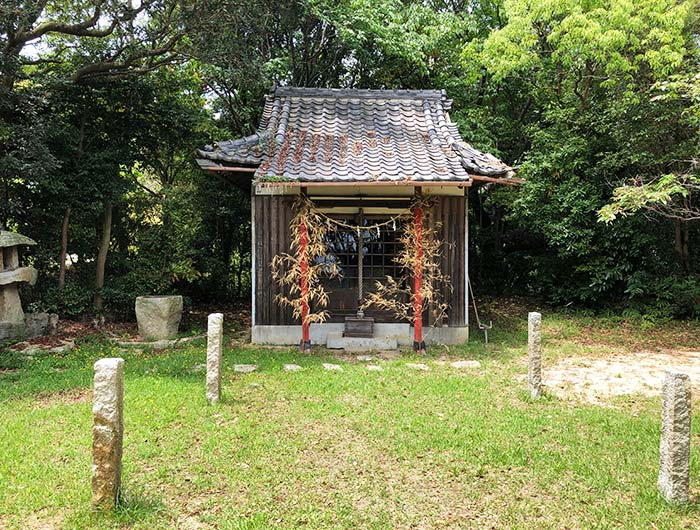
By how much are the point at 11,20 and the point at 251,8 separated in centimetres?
385

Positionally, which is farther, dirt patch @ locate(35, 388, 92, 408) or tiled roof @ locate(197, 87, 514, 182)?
tiled roof @ locate(197, 87, 514, 182)

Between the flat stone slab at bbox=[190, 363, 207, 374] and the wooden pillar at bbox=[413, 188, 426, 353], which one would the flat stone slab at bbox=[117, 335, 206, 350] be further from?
the wooden pillar at bbox=[413, 188, 426, 353]

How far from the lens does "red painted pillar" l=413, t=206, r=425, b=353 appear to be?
329 inches

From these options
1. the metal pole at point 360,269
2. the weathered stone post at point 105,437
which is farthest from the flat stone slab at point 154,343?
the weathered stone post at point 105,437

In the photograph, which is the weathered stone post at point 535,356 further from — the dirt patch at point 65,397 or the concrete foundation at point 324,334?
the dirt patch at point 65,397

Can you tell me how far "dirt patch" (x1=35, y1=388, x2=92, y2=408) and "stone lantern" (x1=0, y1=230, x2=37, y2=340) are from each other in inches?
125

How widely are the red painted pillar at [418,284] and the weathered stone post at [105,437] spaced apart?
229 inches

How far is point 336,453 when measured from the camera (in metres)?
4.30

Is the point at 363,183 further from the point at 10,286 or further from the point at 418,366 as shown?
the point at 10,286

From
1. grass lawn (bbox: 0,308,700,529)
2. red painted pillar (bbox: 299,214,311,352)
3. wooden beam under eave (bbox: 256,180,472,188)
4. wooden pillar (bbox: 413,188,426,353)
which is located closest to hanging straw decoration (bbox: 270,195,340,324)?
red painted pillar (bbox: 299,214,311,352)

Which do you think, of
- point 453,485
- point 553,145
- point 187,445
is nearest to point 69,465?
point 187,445

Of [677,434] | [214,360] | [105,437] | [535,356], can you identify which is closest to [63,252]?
[214,360]

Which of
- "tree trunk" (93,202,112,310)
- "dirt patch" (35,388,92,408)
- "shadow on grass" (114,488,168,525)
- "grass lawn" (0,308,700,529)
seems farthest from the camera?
"tree trunk" (93,202,112,310)

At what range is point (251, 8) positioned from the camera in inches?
347
